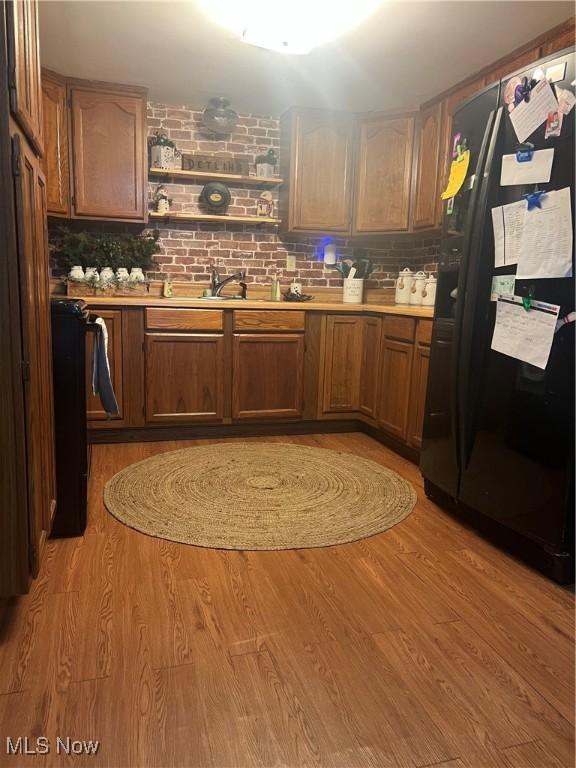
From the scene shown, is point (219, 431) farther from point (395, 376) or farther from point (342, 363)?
point (395, 376)

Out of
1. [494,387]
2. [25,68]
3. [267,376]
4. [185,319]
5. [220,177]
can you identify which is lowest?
[267,376]

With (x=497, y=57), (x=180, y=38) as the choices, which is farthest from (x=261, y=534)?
(x=497, y=57)

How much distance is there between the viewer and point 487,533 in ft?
7.63

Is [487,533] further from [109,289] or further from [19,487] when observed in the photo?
[109,289]

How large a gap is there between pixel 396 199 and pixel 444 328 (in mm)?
1693

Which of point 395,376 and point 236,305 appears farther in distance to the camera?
point 236,305

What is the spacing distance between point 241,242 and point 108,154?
110 centimetres

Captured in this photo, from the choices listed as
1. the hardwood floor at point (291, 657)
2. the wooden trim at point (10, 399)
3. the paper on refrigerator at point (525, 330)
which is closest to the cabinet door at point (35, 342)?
the wooden trim at point (10, 399)

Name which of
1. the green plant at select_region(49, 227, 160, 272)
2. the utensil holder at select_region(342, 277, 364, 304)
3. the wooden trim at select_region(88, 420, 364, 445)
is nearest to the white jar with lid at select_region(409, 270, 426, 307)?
the utensil holder at select_region(342, 277, 364, 304)

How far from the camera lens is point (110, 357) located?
11.1ft

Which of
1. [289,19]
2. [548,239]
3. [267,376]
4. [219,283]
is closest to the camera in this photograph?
[548,239]

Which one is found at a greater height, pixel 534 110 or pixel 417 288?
pixel 534 110

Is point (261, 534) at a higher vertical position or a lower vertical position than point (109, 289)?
lower

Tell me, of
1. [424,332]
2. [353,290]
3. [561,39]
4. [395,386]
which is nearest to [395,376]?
[395,386]
